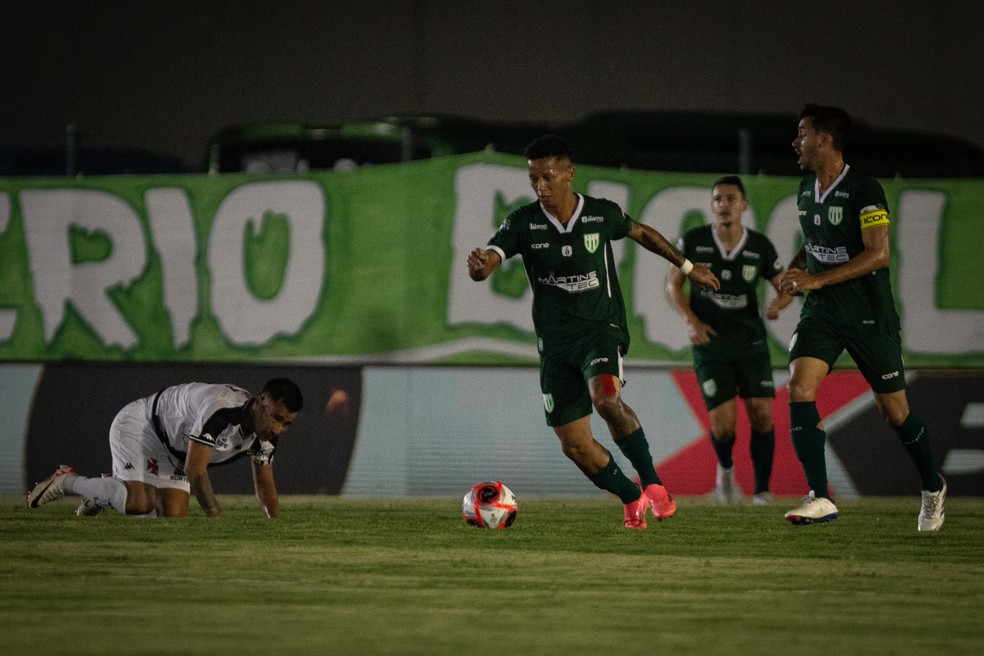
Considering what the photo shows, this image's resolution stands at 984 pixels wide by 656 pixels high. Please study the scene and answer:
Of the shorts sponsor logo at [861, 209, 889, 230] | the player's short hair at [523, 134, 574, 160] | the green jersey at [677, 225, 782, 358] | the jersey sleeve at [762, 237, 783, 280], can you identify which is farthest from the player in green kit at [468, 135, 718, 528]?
the jersey sleeve at [762, 237, 783, 280]

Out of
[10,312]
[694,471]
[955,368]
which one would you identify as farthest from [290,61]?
[955,368]

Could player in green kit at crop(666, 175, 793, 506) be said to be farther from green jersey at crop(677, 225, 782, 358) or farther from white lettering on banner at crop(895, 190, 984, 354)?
white lettering on banner at crop(895, 190, 984, 354)

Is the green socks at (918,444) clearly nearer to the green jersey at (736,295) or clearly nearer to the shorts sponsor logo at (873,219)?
the shorts sponsor logo at (873,219)

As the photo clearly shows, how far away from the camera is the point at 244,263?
11.8 meters

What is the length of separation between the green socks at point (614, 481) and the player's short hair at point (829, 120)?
219 cm

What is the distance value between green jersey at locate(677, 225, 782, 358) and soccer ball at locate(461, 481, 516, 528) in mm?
2556

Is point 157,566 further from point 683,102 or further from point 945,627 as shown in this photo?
point 683,102

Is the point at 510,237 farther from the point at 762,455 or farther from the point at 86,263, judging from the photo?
the point at 86,263

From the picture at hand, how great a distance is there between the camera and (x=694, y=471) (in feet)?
37.3

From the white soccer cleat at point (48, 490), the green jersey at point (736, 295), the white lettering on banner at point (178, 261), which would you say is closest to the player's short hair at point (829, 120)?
the green jersey at point (736, 295)

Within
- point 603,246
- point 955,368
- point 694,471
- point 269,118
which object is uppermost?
point 269,118

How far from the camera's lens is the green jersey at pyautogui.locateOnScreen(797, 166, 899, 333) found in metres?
8.28

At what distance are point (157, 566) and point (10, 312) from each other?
19.0 ft

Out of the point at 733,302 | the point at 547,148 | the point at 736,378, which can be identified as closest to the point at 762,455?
the point at 736,378
